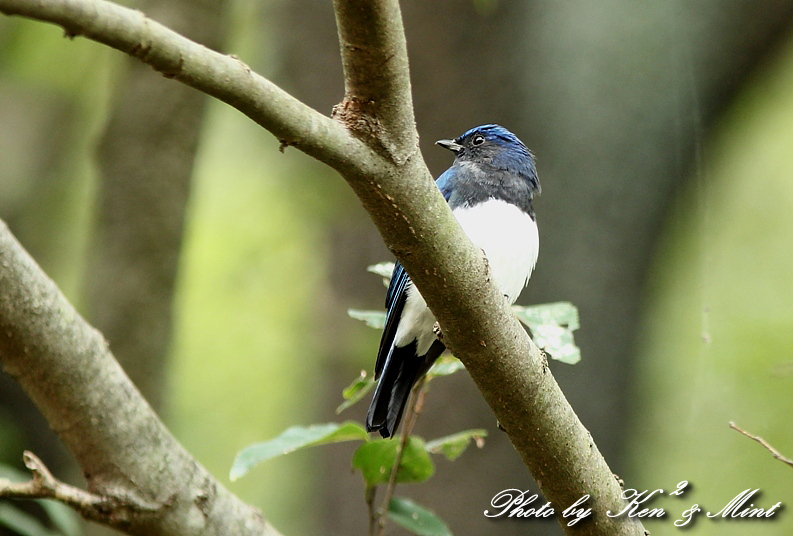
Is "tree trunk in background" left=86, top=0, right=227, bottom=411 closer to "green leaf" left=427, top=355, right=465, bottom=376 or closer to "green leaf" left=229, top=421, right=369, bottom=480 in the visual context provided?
"green leaf" left=229, top=421, right=369, bottom=480

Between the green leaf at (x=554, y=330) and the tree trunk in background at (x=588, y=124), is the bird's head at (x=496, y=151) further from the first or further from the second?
the green leaf at (x=554, y=330)

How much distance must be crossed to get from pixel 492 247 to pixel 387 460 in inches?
41.9

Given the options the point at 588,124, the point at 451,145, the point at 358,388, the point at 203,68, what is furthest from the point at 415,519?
the point at 588,124

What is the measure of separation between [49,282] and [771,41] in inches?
161

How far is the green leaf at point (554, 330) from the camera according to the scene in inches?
90.7

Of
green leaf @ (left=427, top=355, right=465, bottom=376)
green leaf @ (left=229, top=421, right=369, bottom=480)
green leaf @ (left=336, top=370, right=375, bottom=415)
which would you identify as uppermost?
green leaf @ (left=336, top=370, right=375, bottom=415)

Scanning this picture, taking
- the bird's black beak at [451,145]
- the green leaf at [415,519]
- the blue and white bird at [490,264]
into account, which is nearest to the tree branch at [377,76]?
the green leaf at [415,519]

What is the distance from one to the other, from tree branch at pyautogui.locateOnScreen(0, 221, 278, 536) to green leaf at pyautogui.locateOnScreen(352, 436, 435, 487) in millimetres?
389

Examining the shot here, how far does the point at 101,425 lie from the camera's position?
229cm

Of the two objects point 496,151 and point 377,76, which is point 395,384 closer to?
point 496,151

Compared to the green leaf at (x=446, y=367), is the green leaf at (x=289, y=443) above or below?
below

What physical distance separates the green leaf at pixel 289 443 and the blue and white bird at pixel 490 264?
604 millimetres

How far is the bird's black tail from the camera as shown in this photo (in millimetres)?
3053

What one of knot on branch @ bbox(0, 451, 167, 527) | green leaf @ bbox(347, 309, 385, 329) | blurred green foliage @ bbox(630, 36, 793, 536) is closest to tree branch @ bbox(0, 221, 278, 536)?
knot on branch @ bbox(0, 451, 167, 527)
